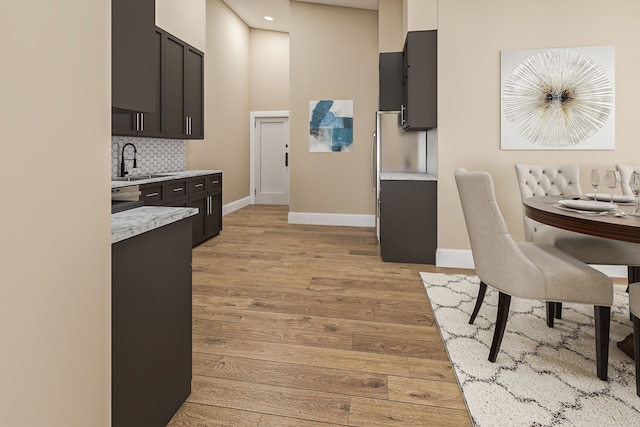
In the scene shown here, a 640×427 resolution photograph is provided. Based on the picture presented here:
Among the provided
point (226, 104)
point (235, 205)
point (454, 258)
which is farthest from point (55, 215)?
point (235, 205)

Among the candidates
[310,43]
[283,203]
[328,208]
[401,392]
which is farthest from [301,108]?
[401,392]

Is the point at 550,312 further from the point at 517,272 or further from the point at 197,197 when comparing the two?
the point at 197,197

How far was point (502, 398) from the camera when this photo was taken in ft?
5.81

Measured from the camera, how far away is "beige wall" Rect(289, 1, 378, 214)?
20.3ft

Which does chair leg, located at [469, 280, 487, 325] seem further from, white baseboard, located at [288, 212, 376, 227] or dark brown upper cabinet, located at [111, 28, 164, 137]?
white baseboard, located at [288, 212, 376, 227]

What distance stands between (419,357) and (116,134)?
3.29 metres

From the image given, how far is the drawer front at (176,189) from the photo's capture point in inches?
163

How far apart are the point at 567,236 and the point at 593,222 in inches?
42.0

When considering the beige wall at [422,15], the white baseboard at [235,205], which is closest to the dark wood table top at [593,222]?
the beige wall at [422,15]

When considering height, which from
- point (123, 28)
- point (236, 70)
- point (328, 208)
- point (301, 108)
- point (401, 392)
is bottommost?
point (401, 392)

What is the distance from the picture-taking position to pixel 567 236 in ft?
9.16

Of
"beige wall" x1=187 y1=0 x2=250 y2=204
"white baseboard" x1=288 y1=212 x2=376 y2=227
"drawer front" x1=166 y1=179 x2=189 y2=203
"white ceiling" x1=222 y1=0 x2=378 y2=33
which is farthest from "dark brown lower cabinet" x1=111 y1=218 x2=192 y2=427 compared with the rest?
"white ceiling" x1=222 y1=0 x2=378 y2=33

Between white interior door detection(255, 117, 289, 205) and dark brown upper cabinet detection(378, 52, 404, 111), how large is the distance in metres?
3.92

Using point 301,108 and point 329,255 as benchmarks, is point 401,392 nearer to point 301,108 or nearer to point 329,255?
point 329,255
